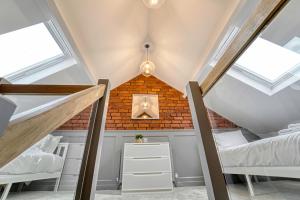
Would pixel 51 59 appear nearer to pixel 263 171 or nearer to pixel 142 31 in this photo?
pixel 142 31

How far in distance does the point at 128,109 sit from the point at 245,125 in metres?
2.76

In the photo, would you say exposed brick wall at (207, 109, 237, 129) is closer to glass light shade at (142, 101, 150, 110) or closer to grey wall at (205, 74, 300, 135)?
grey wall at (205, 74, 300, 135)

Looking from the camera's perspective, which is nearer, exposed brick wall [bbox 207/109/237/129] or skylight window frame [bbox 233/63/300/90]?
skylight window frame [bbox 233/63/300/90]

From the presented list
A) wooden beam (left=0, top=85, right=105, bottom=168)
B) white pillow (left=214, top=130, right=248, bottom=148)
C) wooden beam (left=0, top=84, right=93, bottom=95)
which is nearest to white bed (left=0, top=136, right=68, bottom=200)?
wooden beam (left=0, top=84, right=93, bottom=95)

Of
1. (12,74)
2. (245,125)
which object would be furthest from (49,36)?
(245,125)

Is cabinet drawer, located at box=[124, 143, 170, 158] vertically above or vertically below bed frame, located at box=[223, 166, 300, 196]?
above

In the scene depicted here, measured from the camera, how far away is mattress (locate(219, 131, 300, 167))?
2.90 feet

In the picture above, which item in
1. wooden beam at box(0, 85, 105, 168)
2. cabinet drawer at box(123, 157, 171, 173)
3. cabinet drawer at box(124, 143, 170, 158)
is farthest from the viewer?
cabinet drawer at box(124, 143, 170, 158)

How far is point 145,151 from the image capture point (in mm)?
2680

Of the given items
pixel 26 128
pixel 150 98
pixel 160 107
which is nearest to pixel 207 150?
pixel 26 128

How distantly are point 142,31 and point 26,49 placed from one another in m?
1.77

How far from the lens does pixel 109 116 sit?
3.54 m

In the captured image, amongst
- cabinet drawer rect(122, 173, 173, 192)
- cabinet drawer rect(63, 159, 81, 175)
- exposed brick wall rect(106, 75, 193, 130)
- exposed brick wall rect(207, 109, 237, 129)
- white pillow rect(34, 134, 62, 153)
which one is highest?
exposed brick wall rect(106, 75, 193, 130)

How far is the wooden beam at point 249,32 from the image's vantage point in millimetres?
542
